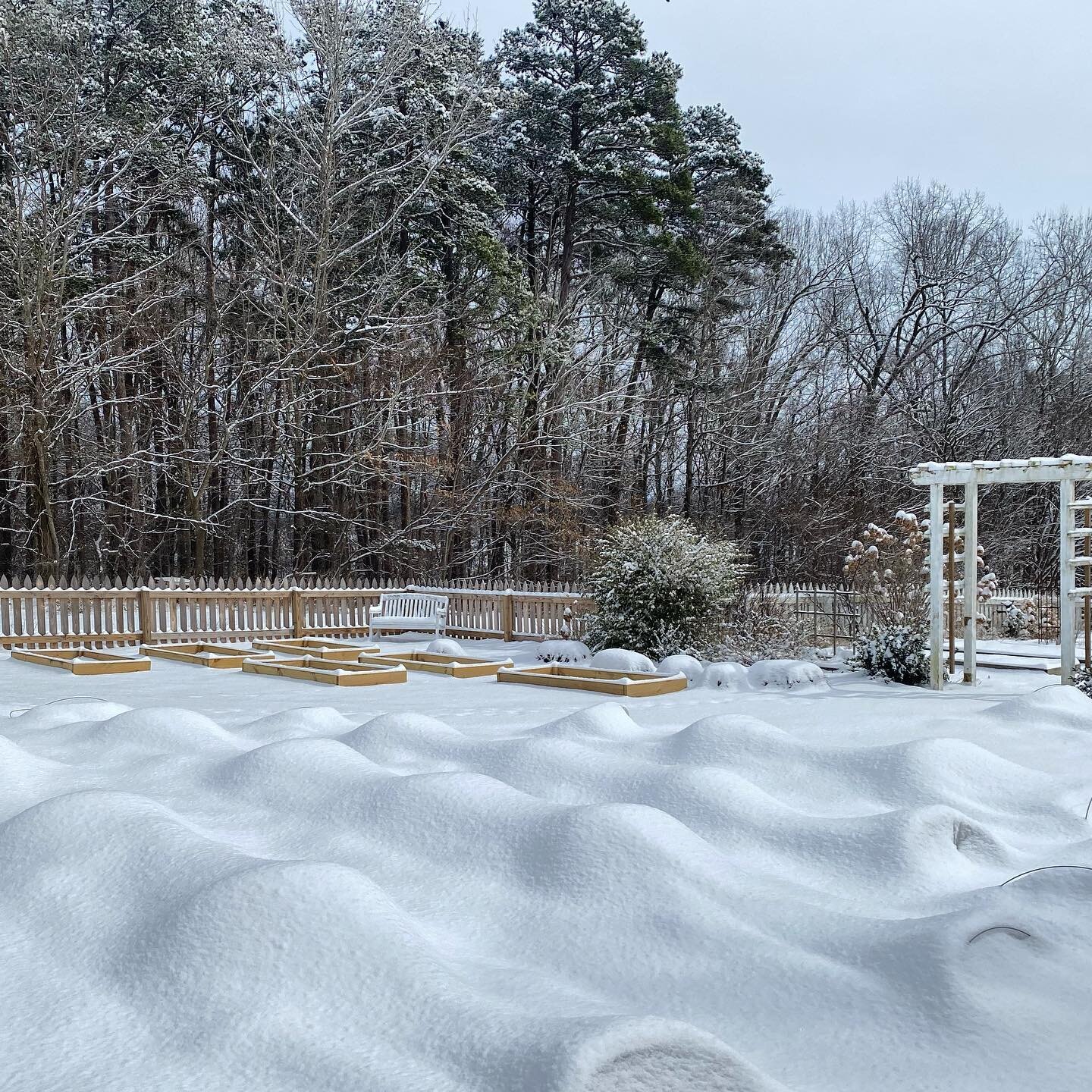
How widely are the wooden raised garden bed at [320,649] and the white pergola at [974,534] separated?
6105 mm

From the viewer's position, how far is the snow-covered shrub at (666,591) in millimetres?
10820

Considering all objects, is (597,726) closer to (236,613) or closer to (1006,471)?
(1006,471)

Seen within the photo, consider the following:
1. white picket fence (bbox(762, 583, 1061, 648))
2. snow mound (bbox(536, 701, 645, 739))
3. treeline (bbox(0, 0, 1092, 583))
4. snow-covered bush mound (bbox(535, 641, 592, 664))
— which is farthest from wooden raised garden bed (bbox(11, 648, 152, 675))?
white picket fence (bbox(762, 583, 1061, 648))

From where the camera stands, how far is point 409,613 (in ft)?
52.5

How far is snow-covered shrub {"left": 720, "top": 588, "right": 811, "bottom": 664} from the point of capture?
36.2 ft

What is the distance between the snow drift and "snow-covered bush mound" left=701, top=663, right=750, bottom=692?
198 inches

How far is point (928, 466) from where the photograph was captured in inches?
367

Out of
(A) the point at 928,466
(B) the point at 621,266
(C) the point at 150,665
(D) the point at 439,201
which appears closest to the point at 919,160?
(B) the point at 621,266

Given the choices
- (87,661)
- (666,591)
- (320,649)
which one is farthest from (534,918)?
(320,649)

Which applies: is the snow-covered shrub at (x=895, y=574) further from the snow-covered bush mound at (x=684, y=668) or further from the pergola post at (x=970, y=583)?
A: the snow-covered bush mound at (x=684, y=668)

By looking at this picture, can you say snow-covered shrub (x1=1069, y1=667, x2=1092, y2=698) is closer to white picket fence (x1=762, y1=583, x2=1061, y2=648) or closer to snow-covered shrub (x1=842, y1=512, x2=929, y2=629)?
snow-covered shrub (x1=842, y1=512, x2=929, y2=629)

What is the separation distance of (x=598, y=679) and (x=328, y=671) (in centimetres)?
274

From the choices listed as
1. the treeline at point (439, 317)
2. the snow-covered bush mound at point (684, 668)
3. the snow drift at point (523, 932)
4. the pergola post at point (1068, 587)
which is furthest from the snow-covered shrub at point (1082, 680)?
the treeline at point (439, 317)

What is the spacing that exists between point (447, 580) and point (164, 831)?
60.0 feet
